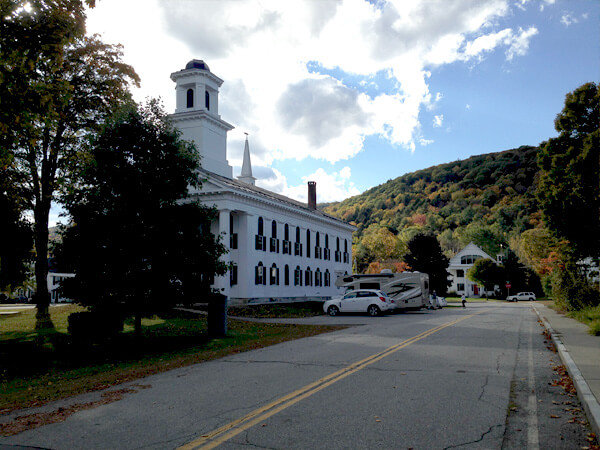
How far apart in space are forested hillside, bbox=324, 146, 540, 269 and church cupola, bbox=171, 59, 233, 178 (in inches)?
2789

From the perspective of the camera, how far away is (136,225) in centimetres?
1588

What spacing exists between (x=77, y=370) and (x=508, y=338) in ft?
44.0

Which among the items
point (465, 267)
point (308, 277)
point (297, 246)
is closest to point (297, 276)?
point (308, 277)

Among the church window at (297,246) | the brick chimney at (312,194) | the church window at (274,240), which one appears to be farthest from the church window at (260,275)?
the brick chimney at (312,194)

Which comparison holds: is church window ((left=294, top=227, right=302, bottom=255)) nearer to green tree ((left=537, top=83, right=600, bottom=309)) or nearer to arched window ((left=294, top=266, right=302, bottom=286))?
arched window ((left=294, top=266, right=302, bottom=286))

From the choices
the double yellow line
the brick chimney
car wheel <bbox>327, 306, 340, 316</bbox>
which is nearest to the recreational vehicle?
car wheel <bbox>327, 306, 340, 316</bbox>

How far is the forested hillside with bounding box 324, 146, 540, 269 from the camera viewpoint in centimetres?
12119

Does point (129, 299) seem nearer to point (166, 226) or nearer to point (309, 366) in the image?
point (166, 226)

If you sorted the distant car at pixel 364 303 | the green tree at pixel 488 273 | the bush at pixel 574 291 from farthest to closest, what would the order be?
the green tree at pixel 488 273 < the distant car at pixel 364 303 < the bush at pixel 574 291

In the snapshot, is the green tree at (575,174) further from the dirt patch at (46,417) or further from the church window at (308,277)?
the church window at (308,277)

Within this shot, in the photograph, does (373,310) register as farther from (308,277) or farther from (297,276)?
(308,277)

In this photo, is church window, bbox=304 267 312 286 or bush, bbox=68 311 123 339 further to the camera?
church window, bbox=304 267 312 286

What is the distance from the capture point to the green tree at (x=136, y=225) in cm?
1558

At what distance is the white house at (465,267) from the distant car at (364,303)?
7729 cm
